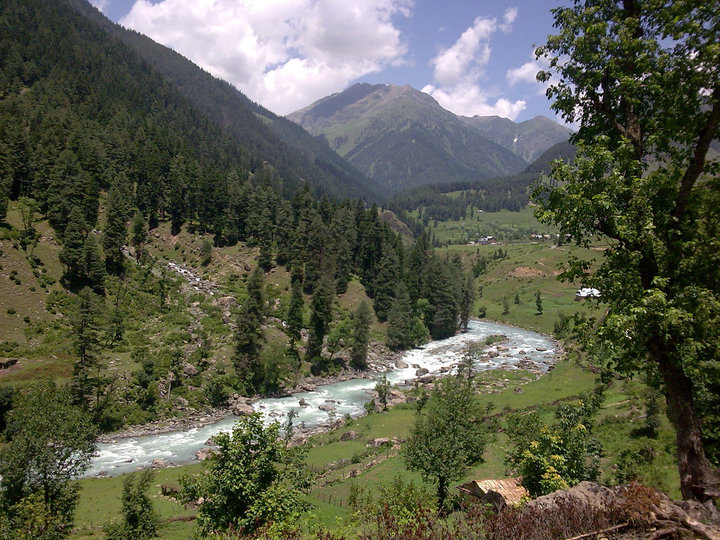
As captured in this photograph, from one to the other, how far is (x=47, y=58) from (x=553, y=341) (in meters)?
201

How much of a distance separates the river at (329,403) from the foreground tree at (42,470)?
33.1ft

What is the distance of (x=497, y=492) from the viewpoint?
16.8 metres

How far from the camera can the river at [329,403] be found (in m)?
41.6

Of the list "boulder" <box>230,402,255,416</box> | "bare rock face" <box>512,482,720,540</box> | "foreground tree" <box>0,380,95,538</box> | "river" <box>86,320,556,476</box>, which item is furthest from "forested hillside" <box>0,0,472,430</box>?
"bare rock face" <box>512,482,720,540</box>

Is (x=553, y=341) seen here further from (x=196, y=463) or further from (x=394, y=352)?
(x=196, y=463)

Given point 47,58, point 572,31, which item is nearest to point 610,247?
point 572,31

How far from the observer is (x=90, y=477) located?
3675cm

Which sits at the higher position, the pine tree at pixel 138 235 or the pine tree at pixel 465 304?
the pine tree at pixel 138 235

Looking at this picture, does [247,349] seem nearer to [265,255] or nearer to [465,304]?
[265,255]

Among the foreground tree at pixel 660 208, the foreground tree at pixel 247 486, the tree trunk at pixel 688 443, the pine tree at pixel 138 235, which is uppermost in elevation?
the pine tree at pixel 138 235

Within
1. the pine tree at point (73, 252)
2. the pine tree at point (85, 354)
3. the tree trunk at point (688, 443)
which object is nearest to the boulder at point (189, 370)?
the pine tree at point (85, 354)

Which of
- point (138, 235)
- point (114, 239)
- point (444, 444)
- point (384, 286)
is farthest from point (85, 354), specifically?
point (384, 286)

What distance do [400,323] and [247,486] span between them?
7572 centimetres

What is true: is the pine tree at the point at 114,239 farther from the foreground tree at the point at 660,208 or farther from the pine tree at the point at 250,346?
the foreground tree at the point at 660,208
